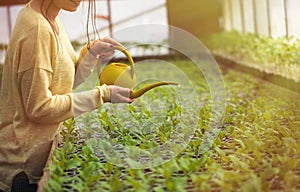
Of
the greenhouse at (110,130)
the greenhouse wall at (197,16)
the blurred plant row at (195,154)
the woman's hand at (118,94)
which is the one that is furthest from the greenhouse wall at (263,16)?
the woman's hand at (118,94)

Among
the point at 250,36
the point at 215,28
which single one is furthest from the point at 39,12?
the point at 215,28

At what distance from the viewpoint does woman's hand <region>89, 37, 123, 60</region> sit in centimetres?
246

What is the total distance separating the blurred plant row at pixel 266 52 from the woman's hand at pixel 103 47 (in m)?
Answer: 2.28

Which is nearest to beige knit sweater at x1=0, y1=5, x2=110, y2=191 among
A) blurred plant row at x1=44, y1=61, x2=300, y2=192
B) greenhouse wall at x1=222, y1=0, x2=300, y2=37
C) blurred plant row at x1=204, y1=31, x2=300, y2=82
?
blurred plant row at x1=44, y1=61, x2=300, y2=192

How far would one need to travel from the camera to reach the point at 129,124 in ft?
10.0

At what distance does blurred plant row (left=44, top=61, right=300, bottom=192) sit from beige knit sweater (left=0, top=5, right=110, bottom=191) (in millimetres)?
111

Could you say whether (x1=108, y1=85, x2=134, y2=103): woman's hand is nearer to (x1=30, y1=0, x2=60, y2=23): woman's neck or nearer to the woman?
the woman

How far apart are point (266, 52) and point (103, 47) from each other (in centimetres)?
349

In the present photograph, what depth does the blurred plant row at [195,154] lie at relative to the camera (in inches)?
77.2

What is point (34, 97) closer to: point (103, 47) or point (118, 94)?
point (118, 94)

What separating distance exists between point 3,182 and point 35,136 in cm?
23

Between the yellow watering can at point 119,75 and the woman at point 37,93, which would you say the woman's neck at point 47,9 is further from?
the yellow watering can at point 119,75

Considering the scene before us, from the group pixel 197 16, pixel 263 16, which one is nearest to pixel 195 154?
pixel 263 16

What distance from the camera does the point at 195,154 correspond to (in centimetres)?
242
